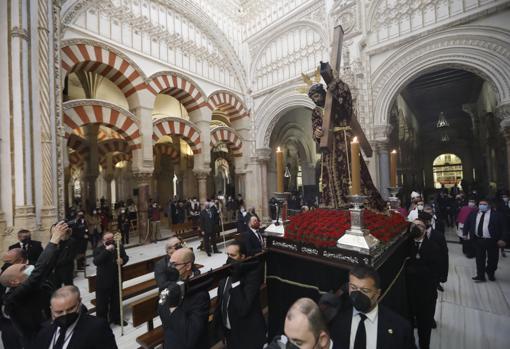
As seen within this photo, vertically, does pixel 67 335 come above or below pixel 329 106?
below

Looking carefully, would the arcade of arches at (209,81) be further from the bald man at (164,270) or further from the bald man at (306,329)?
the bald man at (306,329)

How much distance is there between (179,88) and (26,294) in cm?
792

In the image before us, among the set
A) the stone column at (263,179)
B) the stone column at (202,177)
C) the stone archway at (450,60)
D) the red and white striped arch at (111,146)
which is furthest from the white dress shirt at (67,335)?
the red and white striped arch at (111,146)

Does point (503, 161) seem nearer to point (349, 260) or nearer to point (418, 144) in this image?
point (418, 144)

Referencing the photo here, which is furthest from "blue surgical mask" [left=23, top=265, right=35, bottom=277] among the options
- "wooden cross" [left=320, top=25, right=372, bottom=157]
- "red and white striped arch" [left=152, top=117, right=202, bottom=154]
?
"red and white striped arch" [left=152, top=117, right=202, bottom=154]

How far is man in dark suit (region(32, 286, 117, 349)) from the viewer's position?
4.60ft

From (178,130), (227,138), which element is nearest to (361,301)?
(178,130)

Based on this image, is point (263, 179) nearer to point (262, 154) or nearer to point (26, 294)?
point (262, 154)

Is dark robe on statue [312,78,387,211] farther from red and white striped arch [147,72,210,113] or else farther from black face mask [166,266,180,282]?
red and white striped arch [147,72,210,113]

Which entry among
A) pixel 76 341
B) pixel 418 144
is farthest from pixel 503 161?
pixel 76 341

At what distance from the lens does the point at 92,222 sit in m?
7.02

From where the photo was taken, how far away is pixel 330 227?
6.46 ft

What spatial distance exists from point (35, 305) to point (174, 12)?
9.68 meters

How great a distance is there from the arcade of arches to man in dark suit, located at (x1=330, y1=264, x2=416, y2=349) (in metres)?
5.97
